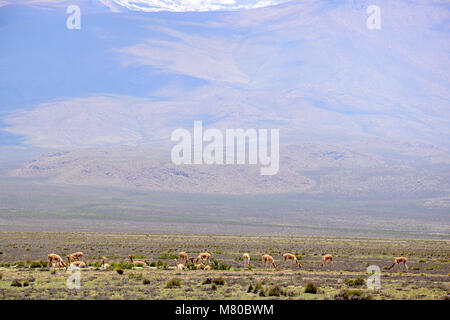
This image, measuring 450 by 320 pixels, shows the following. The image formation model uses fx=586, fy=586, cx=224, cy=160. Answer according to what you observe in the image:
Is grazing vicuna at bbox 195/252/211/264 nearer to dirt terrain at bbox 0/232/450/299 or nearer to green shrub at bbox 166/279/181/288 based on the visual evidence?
dirt terrain at bbox 0/232/450/299

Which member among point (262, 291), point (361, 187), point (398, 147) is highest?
point (398, 147)

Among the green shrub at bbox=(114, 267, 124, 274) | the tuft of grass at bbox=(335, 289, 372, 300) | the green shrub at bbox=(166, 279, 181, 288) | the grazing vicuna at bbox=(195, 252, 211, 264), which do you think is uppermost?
the grazing vicuna at bbox=(195, 252, 211, 264)

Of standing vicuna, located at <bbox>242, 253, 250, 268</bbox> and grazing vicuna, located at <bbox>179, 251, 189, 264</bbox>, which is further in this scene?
grazing vicuna, located at <bbox>179, 251, 189, 264</bbox>

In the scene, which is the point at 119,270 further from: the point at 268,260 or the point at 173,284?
the point at 268,260

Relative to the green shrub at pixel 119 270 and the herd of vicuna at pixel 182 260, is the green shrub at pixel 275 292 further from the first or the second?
the green shrub at pixel 119 270

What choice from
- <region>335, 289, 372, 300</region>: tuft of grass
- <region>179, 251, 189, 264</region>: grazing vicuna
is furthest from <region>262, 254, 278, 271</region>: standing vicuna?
<region>335, 289, 372, 300</region>: tuft of grass

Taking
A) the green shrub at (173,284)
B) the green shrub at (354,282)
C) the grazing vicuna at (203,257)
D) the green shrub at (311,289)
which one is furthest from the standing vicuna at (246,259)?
the green shrub at (311,289)

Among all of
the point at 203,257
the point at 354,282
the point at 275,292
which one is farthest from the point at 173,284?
the point at 203,257

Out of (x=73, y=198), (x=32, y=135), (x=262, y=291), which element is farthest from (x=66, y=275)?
(x=32, y=135)

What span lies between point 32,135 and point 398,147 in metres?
119

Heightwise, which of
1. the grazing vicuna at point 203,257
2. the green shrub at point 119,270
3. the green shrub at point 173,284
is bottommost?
the green shrub at point 173,284

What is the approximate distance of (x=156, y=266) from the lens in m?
21.2
